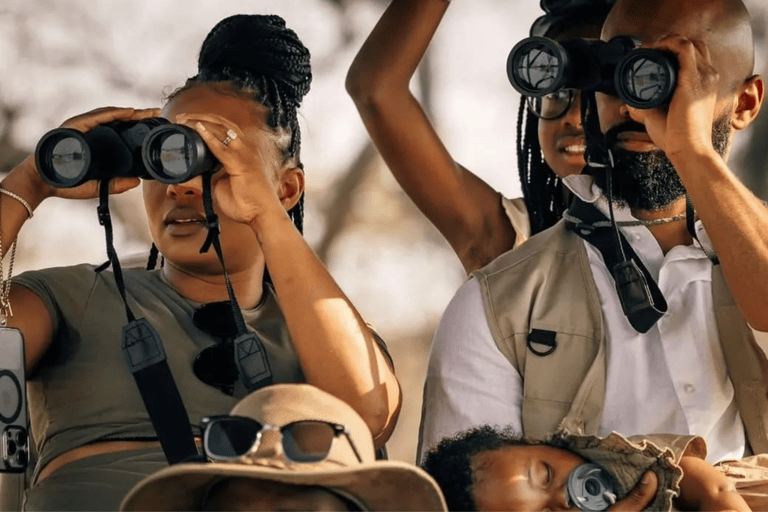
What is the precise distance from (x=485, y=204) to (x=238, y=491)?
1.57m

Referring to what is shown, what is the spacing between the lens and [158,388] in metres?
3.11

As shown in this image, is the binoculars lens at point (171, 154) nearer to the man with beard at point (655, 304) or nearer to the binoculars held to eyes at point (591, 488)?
the man with beard at point (655, 304)

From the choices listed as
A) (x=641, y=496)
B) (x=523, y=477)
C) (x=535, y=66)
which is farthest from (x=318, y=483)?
(x=535, y=66)

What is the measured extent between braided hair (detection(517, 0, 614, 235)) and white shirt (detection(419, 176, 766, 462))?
24.8 inches

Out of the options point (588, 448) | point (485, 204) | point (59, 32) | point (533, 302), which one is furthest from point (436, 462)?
point (59, 32)

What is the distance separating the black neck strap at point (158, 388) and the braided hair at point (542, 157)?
1.14 metres

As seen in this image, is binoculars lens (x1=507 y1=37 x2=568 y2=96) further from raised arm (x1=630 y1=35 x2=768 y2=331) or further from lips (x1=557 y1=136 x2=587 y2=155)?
lips (x1=557 y1=136 x2=587 y2=155)

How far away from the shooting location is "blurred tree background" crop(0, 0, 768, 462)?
19.1 feet

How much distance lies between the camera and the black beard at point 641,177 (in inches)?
138

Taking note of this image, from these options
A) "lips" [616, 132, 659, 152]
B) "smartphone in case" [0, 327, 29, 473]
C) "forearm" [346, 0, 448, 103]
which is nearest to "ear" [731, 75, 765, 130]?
"lips" [616, 132, 659, 152]

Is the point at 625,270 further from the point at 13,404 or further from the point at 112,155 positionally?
the point at 13,404

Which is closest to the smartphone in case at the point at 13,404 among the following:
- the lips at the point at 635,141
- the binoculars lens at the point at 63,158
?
the binoculars lens at the point at 63,158

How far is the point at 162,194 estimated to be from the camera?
3.48m

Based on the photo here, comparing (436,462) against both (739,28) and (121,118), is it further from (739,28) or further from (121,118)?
(739,28)
